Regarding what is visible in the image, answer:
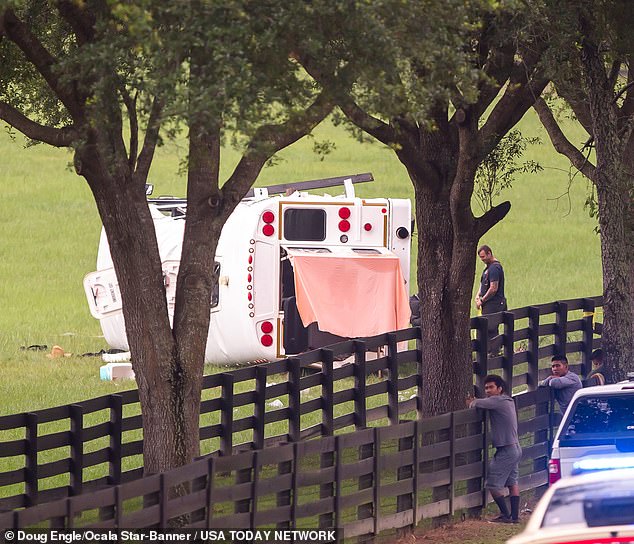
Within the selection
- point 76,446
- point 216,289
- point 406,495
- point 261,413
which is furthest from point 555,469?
point 216,289

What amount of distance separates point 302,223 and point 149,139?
10.9 m

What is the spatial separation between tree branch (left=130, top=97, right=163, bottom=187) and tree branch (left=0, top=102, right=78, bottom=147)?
1.96 ft

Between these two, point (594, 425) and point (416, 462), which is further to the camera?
→ point (416, 462)

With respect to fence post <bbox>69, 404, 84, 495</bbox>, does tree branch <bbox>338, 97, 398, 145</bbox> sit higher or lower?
higher

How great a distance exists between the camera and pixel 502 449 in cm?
1464

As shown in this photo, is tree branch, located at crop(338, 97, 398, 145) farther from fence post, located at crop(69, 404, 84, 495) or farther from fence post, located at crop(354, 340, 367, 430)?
fence post, located at crop(69, 404, 84, 495)

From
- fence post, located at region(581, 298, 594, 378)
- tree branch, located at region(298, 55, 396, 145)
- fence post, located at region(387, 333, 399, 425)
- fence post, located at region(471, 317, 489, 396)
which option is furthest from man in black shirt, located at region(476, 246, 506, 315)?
tree branch, located at region(298, 55, 396, 145)

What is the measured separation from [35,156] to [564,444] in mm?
53394

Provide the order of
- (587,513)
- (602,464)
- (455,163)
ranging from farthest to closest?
1. (455,163)
2. (602,464)
3. (587,513)

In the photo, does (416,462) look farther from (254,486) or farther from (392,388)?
(392,388)

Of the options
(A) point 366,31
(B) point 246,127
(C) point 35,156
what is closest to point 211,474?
(B) point 246,127

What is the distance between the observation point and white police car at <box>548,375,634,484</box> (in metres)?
12.7

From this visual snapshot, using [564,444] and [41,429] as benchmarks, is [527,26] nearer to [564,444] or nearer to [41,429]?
[564,444]

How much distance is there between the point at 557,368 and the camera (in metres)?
16.1
